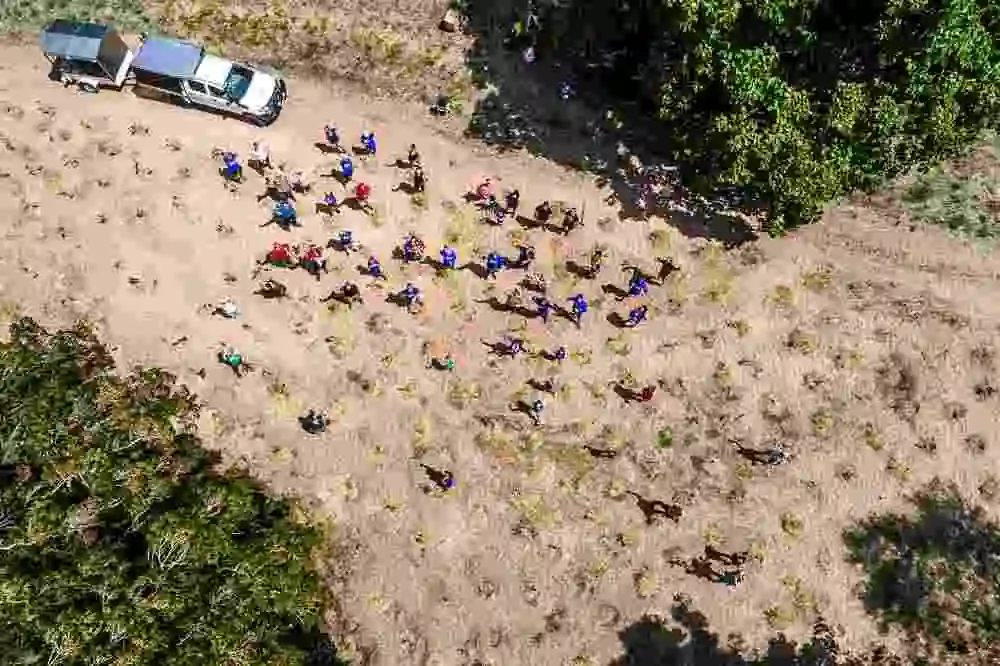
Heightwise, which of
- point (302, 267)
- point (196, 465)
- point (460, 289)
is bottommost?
point (196, 465)

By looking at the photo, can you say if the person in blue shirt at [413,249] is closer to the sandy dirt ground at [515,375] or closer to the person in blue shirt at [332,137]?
the sandy dirt ground at [515,375]

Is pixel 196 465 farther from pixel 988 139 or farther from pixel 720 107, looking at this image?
pixel 988 139

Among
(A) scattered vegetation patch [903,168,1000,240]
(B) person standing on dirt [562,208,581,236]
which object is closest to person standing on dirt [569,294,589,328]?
(B) person standing on dirt [562,208,581,236]

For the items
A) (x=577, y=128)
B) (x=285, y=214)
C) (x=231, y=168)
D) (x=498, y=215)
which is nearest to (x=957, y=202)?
(x=577, y=128)

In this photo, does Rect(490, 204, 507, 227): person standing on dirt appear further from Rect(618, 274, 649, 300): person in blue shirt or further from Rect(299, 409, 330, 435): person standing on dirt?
Rect(299, 409, 330, 435): person standing on dirt

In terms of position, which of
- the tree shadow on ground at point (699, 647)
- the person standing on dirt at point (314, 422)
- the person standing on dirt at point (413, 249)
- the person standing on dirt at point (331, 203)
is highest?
the person standing on dirt at point (413, 249)

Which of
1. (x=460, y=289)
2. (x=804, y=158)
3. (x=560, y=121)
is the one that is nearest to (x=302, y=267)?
(x=460, y=289)

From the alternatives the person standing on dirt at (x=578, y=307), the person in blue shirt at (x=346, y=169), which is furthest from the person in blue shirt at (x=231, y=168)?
the person standing on dirt at (x=578, y=307)
